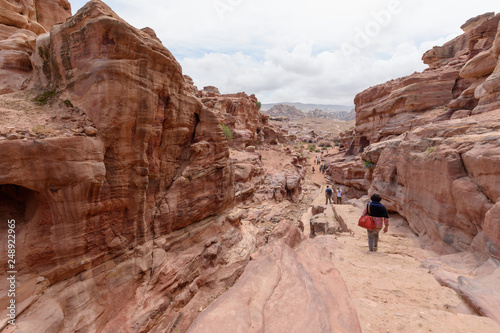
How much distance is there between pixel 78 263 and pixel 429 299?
8.46 m

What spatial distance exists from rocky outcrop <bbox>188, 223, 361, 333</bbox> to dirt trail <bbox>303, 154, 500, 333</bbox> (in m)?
0.38

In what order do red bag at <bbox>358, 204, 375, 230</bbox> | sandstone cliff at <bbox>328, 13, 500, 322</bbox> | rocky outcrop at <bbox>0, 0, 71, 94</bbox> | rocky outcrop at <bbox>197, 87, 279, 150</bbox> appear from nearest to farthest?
1. sandstone cliff at <bbox>328, 13, 500, 322</bbox>
2. red bag at <bbox>358, 204, 375, 230</bbox>
3. rocky outcrop at <bbox>0, 0, 71, 94</bbox>
4. rocky outcrop at <bbox>197, 87, 279, 150</bbox>

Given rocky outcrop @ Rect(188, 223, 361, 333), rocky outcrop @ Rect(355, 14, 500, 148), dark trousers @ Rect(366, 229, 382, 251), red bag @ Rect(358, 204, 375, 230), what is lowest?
dark trousers @ Rect(366, 229, 382, 251)

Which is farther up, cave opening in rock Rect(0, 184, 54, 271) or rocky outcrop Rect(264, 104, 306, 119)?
rocky outcrop Rect(264, 104, 306, 119)

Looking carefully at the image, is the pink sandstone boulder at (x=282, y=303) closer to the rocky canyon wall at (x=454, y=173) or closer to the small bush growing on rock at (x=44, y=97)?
the rocky canyon wall at (x=454, y=173)

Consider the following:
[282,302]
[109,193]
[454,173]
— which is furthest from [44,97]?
[454,173]

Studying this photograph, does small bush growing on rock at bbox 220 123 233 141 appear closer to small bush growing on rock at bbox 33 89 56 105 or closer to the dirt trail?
small bush growing on rock at bbox 33 89 56 105

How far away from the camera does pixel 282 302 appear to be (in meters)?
3.90

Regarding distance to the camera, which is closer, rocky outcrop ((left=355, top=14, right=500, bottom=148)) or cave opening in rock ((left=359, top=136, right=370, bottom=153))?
rocky outcrop ((left=355, top=14, right=500, bottom=148))

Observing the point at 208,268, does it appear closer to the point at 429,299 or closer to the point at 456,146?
the point at 429,299

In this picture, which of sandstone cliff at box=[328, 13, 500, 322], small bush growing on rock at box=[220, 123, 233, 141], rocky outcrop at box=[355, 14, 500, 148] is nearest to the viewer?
sandstone cliff at box=[328, 13, 500, 322]

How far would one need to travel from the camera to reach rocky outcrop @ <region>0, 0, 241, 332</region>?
16.8 feet

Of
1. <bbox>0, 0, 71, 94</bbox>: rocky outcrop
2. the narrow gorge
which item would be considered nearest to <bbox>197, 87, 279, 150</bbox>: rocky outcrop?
<bbox>0, 0, 71, 94</bbox>: rocky outcrop

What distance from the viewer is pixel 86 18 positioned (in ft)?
20.2
